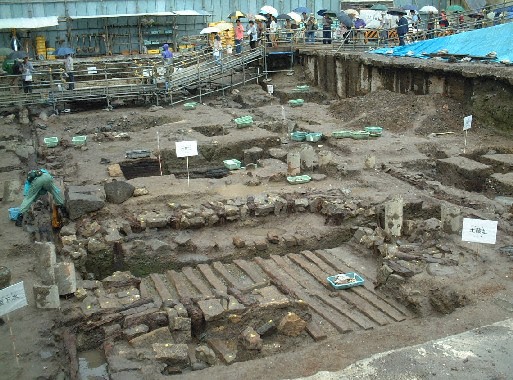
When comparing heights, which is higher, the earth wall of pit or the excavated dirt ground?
the earth wall of pit

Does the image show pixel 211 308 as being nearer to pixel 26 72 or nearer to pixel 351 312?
Answer: pixel 351 312

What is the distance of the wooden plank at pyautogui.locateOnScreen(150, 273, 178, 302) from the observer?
8.09 m

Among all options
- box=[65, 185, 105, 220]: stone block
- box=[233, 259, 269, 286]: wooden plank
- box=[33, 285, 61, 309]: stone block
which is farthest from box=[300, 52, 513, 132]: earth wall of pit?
box=[33, 285, 61, 309]: stone block

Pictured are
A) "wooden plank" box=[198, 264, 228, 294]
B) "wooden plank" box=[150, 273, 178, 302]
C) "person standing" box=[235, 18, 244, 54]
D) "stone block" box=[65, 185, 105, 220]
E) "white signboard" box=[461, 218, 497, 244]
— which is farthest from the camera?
"person standing" box=[235, 18, 244, 54]

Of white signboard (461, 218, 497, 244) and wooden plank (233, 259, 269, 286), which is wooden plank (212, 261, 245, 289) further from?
white signboard (461, 218, 497, 244)

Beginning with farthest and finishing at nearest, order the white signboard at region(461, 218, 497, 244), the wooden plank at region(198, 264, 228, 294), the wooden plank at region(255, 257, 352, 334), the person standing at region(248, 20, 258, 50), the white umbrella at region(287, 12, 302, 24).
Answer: the white umbrella at region(287, 12, 302, 24) → the person standing at region(248, 20, 258, 50) → the wooden plank at region(198, 264, 228, 294) → the white signboard at region(461, 218, 497, 244) → the wooden plank at region(255, 257, 352, 334)

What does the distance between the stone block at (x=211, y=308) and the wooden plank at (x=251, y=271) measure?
1123 mm

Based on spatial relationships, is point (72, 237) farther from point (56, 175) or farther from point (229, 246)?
point (56, 175)

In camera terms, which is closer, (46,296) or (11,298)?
(11,298)

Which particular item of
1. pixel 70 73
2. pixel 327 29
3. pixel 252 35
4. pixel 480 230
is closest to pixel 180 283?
pixel 480 230

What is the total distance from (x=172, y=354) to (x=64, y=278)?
2118 millimetres

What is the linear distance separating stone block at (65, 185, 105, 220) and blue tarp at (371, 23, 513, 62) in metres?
12.7

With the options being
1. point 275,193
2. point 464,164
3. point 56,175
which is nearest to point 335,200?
point 275,193

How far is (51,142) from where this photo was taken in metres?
15.6
